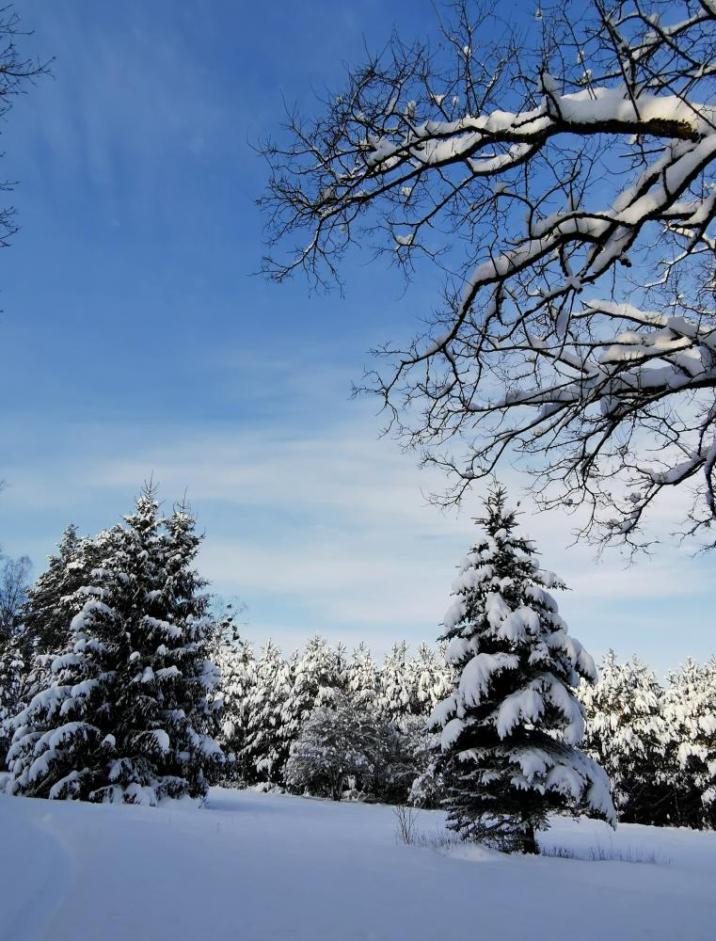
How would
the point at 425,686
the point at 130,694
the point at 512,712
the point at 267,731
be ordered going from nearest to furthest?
the point at 512,712 → the point at 130,694 → the point at 267,731 → the point at 425,686

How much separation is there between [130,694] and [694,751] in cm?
2801

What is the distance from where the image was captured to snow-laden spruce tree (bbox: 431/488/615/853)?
10453 millimetres

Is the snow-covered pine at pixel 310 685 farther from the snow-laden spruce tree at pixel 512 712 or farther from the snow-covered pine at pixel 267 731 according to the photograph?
the snow-laden spruce tree at pixel 512 712

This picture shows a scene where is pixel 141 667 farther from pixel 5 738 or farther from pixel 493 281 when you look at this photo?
pixel 5 738

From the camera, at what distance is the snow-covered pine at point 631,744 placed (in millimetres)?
31641

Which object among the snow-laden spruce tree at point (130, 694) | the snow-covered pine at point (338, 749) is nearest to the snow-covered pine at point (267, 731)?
the snow-covered pine at point (338, 749)

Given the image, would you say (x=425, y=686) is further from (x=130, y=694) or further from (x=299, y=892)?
(x=299, y=892)

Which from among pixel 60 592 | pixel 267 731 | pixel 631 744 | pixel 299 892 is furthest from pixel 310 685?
pixel 299 892

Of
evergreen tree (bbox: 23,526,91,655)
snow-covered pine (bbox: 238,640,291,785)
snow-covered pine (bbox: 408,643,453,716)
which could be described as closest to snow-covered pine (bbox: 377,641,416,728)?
snow-covered pine (bbox: 408,643,453,716)

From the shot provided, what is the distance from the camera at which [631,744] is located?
31.1 m

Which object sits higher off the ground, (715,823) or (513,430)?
(513,430)

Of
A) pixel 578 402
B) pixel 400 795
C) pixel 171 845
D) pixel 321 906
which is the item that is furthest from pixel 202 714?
pixel 400 795

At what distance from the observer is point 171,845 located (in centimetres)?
663

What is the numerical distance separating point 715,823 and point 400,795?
57.0 feet
